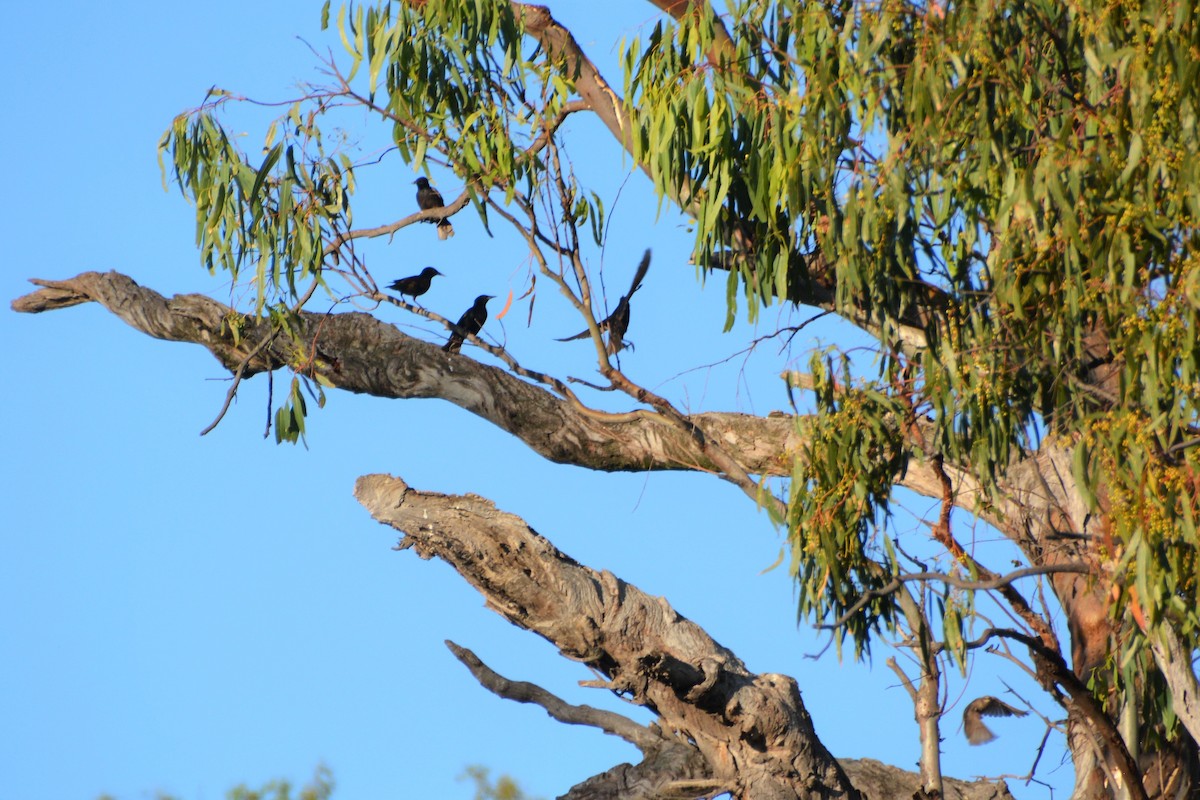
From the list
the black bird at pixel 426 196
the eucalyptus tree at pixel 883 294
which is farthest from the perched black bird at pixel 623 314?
the black bird at pixel 426 196

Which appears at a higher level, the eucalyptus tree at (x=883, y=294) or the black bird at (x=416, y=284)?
the black bird at (x=416, y=284)

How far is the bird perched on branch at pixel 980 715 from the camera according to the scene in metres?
6.02

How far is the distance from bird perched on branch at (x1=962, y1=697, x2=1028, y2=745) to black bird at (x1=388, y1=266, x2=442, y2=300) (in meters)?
3.28

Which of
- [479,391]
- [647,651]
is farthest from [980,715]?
[479,391]

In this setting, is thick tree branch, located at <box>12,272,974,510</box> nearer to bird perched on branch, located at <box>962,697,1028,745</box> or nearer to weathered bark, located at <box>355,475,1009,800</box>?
bird perched on branch, located at <box>962,697,1028,745</box>

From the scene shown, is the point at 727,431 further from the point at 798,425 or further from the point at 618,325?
the point at 798,425

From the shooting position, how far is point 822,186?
14.5ft

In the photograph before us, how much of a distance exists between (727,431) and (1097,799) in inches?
101

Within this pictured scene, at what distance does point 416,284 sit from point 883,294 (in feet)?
11.1

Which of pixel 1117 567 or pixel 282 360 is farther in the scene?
pixel 282 360

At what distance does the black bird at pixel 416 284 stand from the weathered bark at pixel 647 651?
1960 millimetres

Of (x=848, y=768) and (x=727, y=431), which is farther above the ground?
(x=727, y=431)

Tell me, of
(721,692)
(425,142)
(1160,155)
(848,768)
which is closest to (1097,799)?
(848,768)

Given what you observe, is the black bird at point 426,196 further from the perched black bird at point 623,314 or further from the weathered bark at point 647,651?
the weathered bark at point 647,651
